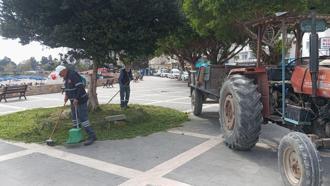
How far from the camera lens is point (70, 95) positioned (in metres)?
8.34

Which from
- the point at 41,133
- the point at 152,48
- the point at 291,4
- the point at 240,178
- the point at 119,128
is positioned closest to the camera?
the point at 240,178

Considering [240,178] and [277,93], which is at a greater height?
[277,93]

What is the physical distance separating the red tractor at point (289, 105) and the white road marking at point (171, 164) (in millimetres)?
565

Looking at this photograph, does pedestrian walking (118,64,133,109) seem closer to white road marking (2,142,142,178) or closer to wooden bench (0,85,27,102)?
white road marking (2,142,142,178)

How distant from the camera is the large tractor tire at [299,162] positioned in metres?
4.57

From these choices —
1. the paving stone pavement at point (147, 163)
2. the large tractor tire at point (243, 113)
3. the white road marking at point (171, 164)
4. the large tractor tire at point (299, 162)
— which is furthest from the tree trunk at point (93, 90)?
the large tractor tire at point (299, 162)

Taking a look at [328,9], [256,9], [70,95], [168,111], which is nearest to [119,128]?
[70,95]

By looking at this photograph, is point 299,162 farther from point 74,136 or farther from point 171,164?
point 74,136

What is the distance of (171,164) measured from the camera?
260 inches

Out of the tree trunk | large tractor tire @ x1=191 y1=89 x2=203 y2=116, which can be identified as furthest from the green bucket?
large tractor tire @ x1=191 y1=89 x2=203 y2=116

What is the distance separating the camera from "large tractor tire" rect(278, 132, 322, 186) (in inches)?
180

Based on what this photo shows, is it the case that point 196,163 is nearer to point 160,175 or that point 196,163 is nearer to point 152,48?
point 160,175

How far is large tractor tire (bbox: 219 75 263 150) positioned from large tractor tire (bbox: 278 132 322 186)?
1314mm

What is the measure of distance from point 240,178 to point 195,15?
34.2 ft
